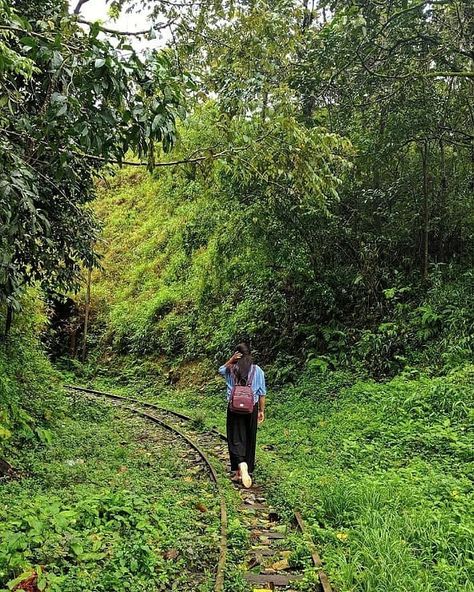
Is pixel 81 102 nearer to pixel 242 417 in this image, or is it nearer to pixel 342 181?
pixel 242 417

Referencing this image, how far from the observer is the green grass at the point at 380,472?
4828mm

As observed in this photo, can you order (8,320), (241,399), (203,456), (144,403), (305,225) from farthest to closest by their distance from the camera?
(144,403) → (305,225) → (8,320) → (203,456) → (241,399)

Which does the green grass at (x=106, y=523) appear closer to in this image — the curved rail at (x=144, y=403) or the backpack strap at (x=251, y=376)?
the backpack strap at (x=251, y=376)

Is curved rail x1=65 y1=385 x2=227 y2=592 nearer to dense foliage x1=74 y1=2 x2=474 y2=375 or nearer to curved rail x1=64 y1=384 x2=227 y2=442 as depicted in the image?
curved rail x1=64 y1=384 x2=227 y2=442

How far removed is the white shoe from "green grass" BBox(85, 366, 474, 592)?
1.17ft

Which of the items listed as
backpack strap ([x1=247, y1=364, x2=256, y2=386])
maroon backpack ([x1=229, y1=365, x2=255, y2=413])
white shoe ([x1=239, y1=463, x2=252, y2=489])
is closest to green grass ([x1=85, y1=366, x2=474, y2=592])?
white shoe ([x1=239, y1=463, x2=252, y2=489])

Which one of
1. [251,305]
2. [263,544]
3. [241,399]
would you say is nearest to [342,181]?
[251,305]

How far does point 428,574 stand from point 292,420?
717 centimetres

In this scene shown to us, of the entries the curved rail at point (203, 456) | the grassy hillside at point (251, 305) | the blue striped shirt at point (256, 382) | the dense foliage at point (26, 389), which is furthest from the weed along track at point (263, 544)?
the grassy hillside at point (251, 305)

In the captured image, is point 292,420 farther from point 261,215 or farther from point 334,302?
point 261,215

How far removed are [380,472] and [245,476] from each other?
185 centimetres

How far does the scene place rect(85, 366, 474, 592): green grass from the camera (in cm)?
483

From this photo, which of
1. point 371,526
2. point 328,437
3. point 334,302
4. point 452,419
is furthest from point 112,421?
point 371,526

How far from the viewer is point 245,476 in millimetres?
7695
